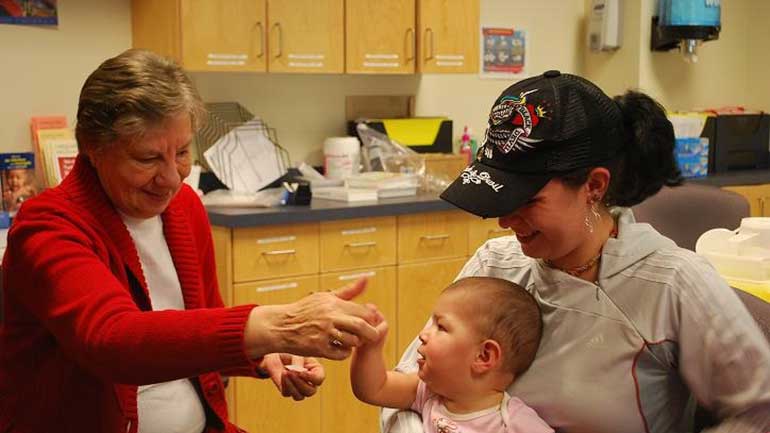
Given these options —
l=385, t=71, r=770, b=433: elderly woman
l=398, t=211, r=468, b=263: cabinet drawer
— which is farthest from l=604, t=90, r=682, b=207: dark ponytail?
l=398, t=211, r=468, b=263: cabinet drawer

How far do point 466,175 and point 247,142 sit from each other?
94.6 inches

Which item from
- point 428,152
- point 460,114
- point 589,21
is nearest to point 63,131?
point 428,152

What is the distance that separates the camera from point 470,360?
67.0 inches

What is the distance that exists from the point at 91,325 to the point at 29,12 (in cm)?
247

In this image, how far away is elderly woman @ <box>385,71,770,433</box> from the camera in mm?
1508

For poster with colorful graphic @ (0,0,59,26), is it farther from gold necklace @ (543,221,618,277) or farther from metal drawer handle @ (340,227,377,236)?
gold necklace @ (543,221,618,277)

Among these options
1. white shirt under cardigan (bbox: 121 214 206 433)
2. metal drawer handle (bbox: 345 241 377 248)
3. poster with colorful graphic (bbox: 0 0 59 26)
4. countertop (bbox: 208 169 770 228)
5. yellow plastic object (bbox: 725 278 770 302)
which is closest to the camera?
white shirt under cardigan (bbox: 121 214 206 433)

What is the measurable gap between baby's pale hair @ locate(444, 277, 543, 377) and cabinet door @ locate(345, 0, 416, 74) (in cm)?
233

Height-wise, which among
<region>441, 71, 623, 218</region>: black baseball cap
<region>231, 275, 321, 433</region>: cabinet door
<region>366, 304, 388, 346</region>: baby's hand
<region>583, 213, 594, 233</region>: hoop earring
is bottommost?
<region>231, 275, 321, 433</region>: cabinet door

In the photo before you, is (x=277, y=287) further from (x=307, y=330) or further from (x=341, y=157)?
(x=307, y=330)

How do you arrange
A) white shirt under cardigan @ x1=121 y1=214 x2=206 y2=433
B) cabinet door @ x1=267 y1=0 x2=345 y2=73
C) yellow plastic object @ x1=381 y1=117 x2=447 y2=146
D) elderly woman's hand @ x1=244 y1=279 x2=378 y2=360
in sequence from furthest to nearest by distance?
yellow plastic object @ x1=381 y1=117 x2=447 y2=146 < cabinet door @ x1=267 y1=0 x2=345 y2=73 < white shirt under cardigan @ x1=121 y1=214 x2=206 y2=433 < elderly woman's hand @ x1=244 y1=279 x2=378 y2=360

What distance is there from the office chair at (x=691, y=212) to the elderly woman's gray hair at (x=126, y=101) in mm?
1673

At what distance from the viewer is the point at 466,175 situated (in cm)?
162

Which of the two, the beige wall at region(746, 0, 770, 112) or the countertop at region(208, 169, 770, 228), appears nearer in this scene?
the countertop at region(208, 169, 770, 228)
